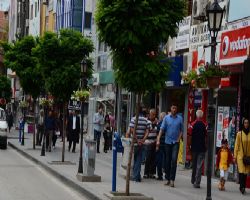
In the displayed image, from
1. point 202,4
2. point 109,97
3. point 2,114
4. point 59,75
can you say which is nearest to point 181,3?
point 202,4

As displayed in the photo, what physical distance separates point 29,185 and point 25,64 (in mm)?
16090

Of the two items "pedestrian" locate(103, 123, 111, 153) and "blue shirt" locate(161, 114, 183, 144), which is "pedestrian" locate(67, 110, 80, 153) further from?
"blue shirt" locate(161, 114, 183, 144)

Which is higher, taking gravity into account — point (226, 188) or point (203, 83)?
point (203, 83)

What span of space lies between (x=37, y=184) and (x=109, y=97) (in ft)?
75.0

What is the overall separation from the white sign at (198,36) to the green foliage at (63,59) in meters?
3.61

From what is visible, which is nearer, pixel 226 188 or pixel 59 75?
pixel 226 188

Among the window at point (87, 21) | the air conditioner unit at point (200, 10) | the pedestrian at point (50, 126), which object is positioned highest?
the window at point (87, 21)

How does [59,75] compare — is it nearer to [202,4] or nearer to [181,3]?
[202,4]

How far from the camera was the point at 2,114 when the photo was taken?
34344mm

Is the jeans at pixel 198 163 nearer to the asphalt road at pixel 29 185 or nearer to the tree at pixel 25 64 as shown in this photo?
the asphalt road at pixel 29 185

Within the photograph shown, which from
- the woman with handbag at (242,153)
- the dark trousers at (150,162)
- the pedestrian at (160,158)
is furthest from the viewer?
the dark trousers at (150,162)

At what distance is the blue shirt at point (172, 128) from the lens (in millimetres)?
16859

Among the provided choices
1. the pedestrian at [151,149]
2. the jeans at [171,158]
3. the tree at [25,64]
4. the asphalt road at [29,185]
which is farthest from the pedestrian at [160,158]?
the tree at [25,64]

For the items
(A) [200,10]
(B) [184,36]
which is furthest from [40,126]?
(A) [200,10]
